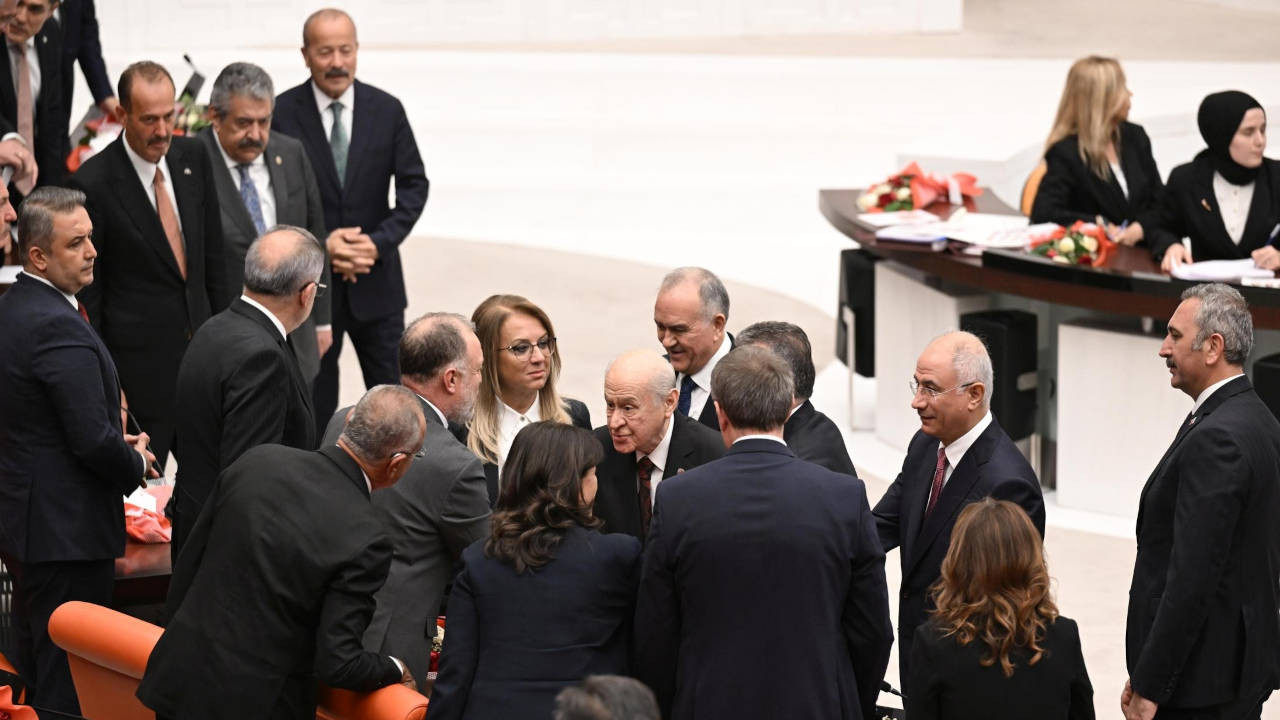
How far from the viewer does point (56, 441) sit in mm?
4312

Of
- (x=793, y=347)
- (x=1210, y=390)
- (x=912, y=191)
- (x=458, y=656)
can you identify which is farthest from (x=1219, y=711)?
(x=912, y=191)

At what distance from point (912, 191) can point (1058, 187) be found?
0.92m

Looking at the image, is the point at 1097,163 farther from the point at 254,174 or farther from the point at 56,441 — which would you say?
the point at 56,441

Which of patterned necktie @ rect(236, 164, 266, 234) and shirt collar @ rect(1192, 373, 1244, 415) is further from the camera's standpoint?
patterned necktie @ rect(236, 164, 266, 234)

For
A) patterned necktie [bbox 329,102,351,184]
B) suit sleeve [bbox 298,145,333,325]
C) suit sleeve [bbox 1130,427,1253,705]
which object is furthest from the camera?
patterned necktie [bbox 329,102,351,184]

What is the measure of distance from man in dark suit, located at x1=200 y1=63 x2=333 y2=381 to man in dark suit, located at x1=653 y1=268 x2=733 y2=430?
163cm

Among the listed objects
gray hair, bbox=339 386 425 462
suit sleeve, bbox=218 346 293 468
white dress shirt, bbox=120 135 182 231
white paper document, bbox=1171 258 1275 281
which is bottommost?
white paper document, bbox=1171 258 1275 281

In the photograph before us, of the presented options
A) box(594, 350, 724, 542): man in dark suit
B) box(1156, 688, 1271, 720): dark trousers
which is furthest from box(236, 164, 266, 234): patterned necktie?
box(1156, 688, 1271, 720): dark trousers

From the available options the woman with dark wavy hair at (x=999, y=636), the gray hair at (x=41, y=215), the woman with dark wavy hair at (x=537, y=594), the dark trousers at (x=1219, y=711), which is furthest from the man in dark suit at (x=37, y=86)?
the dark trousers at (x=1219, y=711)

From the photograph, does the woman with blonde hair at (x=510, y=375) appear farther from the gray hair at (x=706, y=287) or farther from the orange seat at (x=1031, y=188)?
the orange seat at (x=1031, y=188)

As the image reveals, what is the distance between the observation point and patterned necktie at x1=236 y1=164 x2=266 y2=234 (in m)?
5.86

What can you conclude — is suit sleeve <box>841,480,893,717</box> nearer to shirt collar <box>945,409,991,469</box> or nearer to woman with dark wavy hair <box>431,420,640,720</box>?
woman with dark wavy hair <box>431,420,640,720</box>

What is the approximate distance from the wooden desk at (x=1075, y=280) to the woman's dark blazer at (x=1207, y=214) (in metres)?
0.18

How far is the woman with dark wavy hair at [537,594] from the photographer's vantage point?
130 inches
